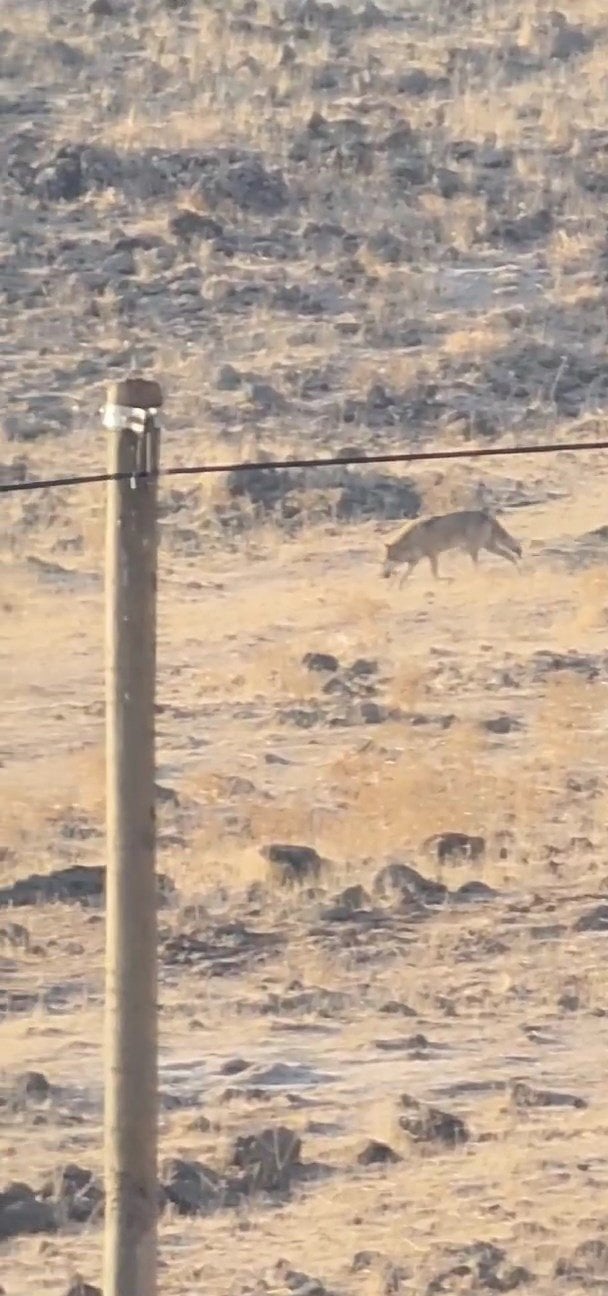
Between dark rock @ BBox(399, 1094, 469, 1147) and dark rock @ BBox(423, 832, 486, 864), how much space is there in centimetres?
112

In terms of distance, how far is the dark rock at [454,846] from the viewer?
8047 mm

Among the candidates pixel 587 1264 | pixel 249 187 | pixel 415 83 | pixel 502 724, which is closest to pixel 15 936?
pixel 502 724

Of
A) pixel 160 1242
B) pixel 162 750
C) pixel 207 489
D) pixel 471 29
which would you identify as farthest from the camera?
pixel 471 29

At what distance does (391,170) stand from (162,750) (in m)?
3.32

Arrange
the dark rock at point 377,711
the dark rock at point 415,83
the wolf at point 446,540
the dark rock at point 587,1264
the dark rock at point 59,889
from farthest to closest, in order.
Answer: the dark rock at point 415,83 < the wolf at point 446,540 < the dark rock at point 377,711 < the dark rock at point 59,889 < the dark rock at point 587,1264

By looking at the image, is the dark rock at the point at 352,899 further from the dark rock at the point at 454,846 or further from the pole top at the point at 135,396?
the pole top at the point at 135,396

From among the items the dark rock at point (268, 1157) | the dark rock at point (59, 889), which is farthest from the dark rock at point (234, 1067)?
the dark rock at point (59, 889)

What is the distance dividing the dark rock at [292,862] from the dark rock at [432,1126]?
3.44ft

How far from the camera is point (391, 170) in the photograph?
9.88m

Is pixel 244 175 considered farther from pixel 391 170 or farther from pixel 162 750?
pixel 162 750

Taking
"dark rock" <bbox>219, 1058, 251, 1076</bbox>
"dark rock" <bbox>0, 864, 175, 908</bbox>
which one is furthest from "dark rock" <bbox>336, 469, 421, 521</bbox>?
"dark rock" <bbox>219, 1058, 251, 1076</bbox>

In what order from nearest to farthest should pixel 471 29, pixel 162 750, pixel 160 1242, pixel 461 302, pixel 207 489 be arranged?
pixel 160 1242
pixel 162 750
pixel 207 489
pixel 461 302
pixel 471 29

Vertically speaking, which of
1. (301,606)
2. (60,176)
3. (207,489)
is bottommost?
(301,606)

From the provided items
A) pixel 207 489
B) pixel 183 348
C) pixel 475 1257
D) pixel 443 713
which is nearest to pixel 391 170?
pixel 183 348
